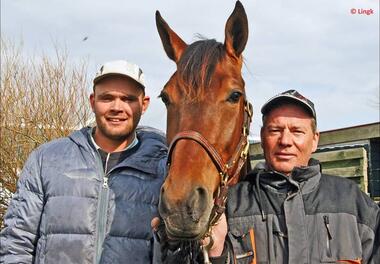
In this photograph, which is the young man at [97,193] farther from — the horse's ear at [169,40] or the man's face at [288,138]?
the man's face at [288,138]

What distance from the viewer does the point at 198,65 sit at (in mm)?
2555

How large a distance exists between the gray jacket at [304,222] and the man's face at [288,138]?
4.6 inches

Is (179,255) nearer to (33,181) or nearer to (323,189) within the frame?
(323,189)

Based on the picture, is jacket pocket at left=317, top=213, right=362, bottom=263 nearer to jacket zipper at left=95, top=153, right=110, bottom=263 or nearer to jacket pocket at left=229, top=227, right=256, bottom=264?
jacket pocket at left=229, top=227, right=256, bottom=264

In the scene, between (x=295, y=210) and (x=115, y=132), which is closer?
(x=295, y=210)

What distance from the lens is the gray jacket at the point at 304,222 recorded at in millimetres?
2330

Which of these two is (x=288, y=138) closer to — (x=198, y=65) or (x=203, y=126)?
(x=203, y=126)

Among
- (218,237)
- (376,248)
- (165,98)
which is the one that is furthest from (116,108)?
(376,248)

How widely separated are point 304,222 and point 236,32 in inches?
46.9

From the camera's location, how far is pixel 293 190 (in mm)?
2463

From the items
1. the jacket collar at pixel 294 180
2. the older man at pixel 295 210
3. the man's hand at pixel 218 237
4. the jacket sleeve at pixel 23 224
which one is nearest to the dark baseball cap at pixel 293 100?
the older man at pixel 295 210

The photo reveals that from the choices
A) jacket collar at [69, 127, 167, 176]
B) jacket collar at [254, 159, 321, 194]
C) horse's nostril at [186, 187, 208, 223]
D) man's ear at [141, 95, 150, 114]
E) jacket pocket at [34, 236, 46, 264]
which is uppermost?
man's ear at [141, 95, 150, 114]

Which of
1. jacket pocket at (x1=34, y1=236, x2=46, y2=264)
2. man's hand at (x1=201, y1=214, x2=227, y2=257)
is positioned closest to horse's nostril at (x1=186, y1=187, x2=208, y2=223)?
man's hand at (x1=201, y1=214, x2=227, y2=257)

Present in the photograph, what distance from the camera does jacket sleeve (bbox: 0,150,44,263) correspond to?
2.66 m
